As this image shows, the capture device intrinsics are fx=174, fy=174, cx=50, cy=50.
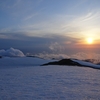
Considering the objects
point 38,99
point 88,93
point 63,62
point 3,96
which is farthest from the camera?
point 63,62

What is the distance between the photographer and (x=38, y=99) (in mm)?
9719

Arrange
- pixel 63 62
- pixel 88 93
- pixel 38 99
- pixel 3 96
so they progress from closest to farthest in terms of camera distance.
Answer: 1. pixel 38 99
2. pixel 3 96
3. pixel 88 93
4. pixel 63 62

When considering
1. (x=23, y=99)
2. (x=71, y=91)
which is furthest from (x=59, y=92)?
(x=23, y=99)

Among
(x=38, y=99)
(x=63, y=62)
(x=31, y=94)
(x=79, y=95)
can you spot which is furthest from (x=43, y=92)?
(x=63, y=62)

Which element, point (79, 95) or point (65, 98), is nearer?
point (65, 98)

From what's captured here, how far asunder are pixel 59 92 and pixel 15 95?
9.34 ft

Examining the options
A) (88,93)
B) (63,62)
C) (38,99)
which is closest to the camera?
(38,99)

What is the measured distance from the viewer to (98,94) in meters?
10.9

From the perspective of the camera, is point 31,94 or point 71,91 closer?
point 31,94

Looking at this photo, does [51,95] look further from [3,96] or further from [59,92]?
[3,96]

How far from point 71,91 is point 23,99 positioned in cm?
347

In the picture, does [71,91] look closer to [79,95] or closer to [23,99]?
[79,95]

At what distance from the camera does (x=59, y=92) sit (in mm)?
11406

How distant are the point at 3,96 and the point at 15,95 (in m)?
0.71
